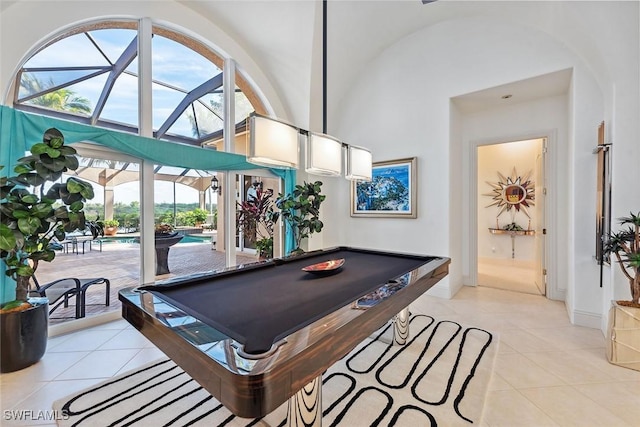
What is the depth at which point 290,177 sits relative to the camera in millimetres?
4648

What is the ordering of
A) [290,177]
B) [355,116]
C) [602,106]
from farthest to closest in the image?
[355,116] → [290,177] → [602,106]

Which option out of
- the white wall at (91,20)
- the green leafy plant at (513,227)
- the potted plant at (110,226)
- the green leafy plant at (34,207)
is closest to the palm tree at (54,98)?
the white wall at (91,20)

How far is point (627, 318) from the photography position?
214 centimetres

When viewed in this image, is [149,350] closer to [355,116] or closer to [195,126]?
[195,126]

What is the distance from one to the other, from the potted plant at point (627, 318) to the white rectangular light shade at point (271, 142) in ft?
9.05

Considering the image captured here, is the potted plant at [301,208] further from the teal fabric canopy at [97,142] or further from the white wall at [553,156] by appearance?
the white wall at [553,156]

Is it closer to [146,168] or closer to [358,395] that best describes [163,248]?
[146,168]

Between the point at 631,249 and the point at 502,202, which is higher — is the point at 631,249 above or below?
below

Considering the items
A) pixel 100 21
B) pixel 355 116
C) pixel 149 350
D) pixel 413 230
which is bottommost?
pixel 149 350

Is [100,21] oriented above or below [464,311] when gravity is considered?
above

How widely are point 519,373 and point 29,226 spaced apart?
391 cm

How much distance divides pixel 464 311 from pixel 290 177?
322 centimetres

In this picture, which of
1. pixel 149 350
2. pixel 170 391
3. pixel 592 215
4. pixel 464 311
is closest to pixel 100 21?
pixel 149 350

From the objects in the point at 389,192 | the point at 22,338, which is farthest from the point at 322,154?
the point at 22,338
